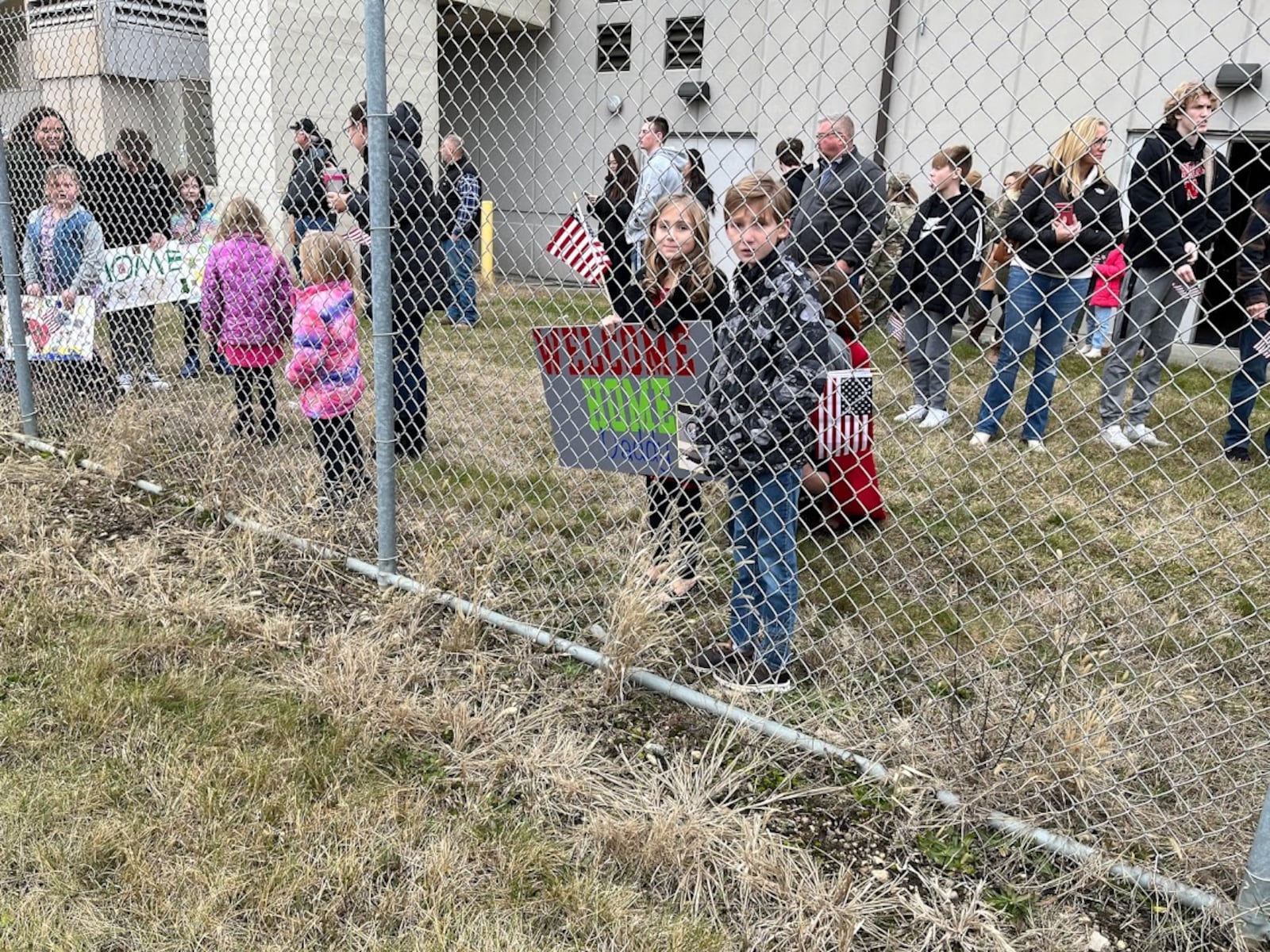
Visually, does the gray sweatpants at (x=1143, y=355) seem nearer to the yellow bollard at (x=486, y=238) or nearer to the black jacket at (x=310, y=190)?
the black jacket at (x=310, y=190)

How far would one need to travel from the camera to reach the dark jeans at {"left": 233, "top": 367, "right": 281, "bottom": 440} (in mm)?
5352

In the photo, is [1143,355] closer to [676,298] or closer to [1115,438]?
[1115,438]

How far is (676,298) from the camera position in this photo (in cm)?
335

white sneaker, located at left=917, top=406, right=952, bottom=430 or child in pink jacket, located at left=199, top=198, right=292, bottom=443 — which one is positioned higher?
child in pink jacket, located at left=199, top=198, right=292, bottom=443

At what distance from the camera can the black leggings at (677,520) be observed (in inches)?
128

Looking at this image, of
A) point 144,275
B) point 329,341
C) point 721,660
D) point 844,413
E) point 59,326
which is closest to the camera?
point 721,660

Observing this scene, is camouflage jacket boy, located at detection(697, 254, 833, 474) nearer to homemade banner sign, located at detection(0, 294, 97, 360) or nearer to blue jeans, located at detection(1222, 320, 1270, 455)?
blue jeans, located at detection(1222, 320, 1270, 455)

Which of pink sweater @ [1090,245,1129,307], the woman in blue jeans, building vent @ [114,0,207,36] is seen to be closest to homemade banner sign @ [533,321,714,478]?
the woman in blue jeans

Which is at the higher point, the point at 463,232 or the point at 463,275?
the point at 463,232

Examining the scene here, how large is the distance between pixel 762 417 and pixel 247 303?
11.7ft

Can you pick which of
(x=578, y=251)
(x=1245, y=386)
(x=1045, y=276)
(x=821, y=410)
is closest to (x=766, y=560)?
(x=821, y=410)

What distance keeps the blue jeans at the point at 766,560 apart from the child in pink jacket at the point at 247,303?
317 cm

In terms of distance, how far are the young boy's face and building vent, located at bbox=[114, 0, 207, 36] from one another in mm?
12496

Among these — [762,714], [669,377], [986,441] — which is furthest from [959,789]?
[986,441]
